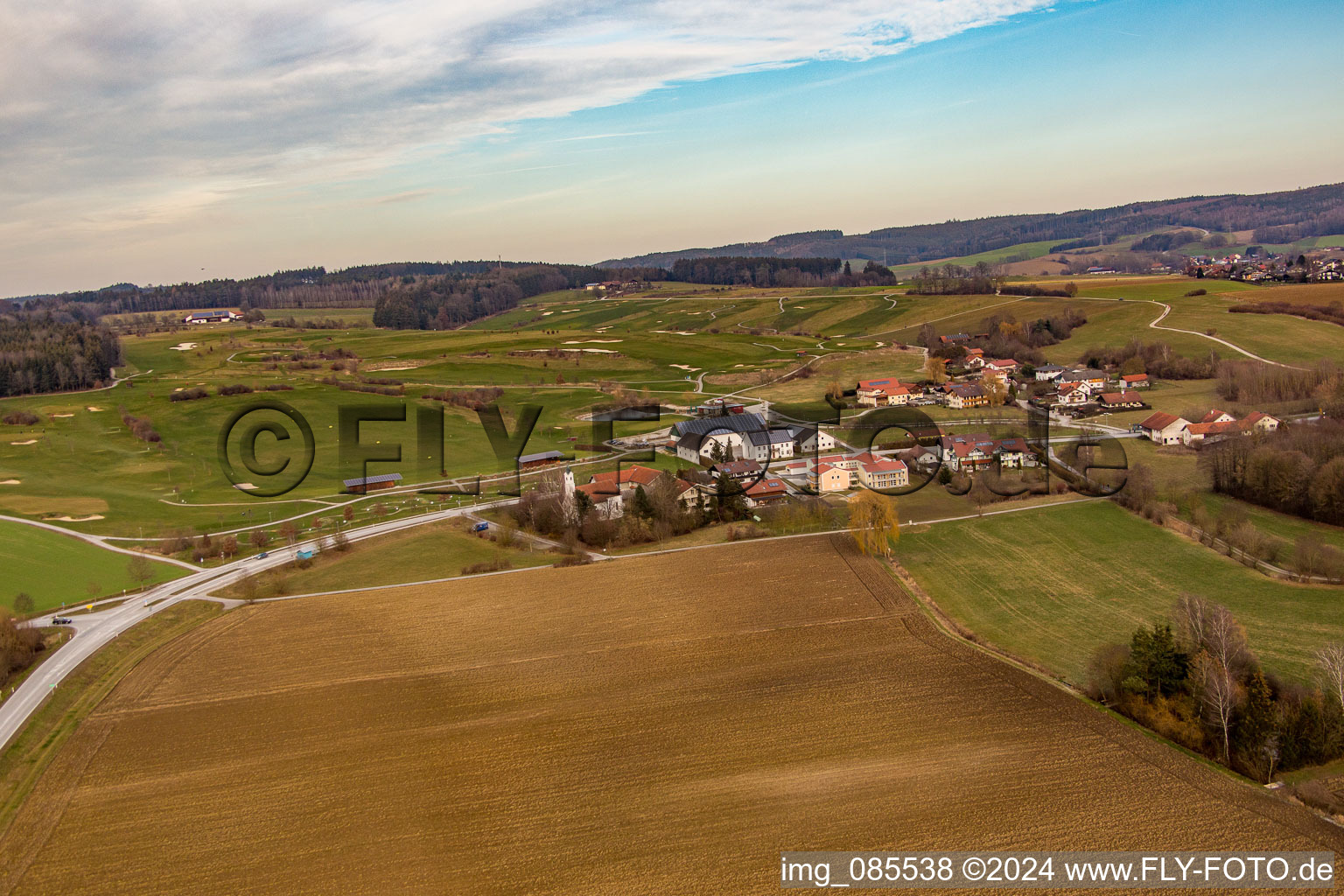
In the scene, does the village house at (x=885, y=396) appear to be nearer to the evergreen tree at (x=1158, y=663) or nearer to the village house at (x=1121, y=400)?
the village house at (x=1121, y=400)

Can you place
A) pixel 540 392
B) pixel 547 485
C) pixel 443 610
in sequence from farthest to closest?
pixel 540 392, pixel 547 485, pixel 443 610

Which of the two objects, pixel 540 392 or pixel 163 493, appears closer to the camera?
pixel 163 493

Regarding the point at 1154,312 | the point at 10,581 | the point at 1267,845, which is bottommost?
the point at 1267,845

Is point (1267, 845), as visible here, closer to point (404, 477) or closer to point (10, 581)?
point (10, 581)

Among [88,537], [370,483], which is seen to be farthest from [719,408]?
[88,537]

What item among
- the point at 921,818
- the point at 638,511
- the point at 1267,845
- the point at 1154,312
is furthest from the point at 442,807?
the point at 1154,312
